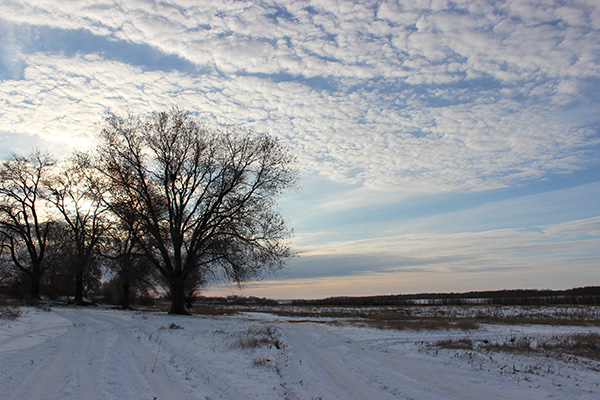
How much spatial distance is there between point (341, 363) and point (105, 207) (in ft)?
80.6

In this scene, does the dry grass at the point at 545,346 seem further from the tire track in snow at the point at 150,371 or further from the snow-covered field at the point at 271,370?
the tire track in snow at the point at 150,371

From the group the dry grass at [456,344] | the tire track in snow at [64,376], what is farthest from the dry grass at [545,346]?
the tire track in snow at [64,376]

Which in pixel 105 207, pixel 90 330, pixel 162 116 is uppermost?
pixel 162 116

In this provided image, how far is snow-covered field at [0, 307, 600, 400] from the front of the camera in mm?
7168

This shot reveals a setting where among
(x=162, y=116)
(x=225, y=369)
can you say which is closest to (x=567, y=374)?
(x=225, y=369)

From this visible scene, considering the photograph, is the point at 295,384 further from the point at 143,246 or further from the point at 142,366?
the point at 143,246

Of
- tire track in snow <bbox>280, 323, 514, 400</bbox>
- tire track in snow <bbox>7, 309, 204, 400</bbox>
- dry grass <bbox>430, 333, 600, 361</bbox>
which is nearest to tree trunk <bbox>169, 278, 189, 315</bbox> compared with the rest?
tire track in snow <bbox>7, 309, 204, 400</bbox>

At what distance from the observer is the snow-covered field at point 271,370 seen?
23.5 feet

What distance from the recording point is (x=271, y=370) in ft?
30.4

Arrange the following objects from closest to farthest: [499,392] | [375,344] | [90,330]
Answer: [499,392] → [375,344] → [90,330]

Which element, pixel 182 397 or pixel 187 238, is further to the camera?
pixel 187 238

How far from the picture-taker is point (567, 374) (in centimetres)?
906

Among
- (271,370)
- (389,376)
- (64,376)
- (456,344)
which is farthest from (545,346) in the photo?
(64,376)

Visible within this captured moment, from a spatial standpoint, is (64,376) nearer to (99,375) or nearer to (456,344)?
(99,375)
